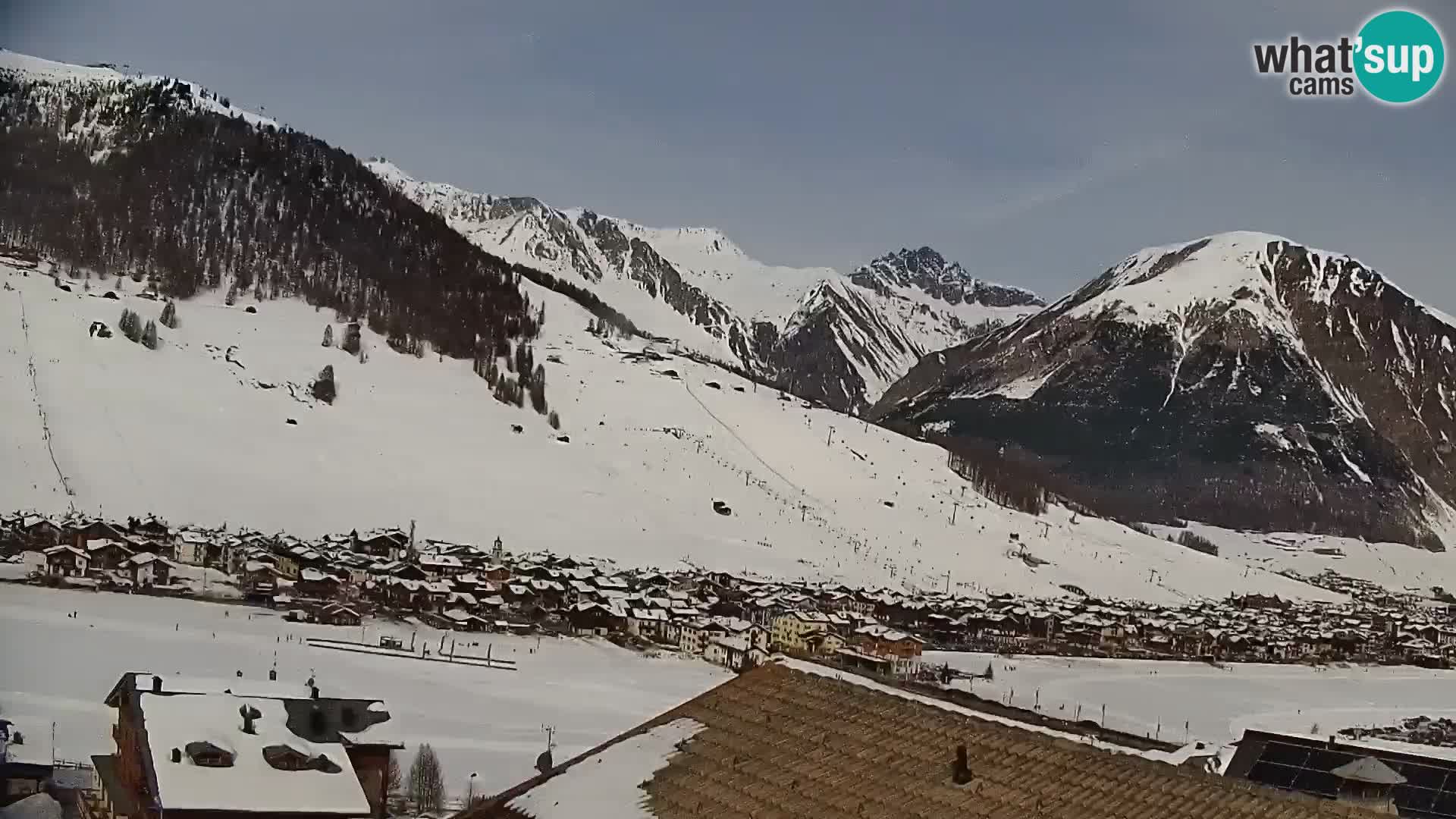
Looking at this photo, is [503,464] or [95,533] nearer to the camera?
[95,533]

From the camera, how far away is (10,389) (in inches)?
647

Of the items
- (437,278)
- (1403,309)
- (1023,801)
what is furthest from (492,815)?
(1403,309)

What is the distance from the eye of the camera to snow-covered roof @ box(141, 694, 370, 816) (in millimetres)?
6199

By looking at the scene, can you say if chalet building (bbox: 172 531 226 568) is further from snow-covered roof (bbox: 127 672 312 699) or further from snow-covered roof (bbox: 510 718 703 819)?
snow-covered roof (bbox: 510 718 703 819)

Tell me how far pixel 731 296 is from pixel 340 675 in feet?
457

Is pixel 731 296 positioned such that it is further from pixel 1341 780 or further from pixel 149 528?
pixel 1341 780

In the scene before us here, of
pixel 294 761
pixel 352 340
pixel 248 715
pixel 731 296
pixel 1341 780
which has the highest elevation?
pixel 731 296

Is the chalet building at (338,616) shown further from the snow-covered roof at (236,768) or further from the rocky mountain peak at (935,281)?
the rocky mountain peak at (935,281)

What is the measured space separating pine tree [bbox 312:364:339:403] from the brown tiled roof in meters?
24.6

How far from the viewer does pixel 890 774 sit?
264 centimetres

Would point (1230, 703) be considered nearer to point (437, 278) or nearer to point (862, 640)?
point (862, 640)

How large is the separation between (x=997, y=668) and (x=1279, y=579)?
19.5 metres

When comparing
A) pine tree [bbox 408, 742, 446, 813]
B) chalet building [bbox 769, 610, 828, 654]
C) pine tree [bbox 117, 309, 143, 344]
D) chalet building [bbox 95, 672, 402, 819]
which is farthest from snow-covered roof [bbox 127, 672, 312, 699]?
pine tree [bbox 117, 309, 143, 344]

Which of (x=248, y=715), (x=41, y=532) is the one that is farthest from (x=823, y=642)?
(x=248, y=715)
